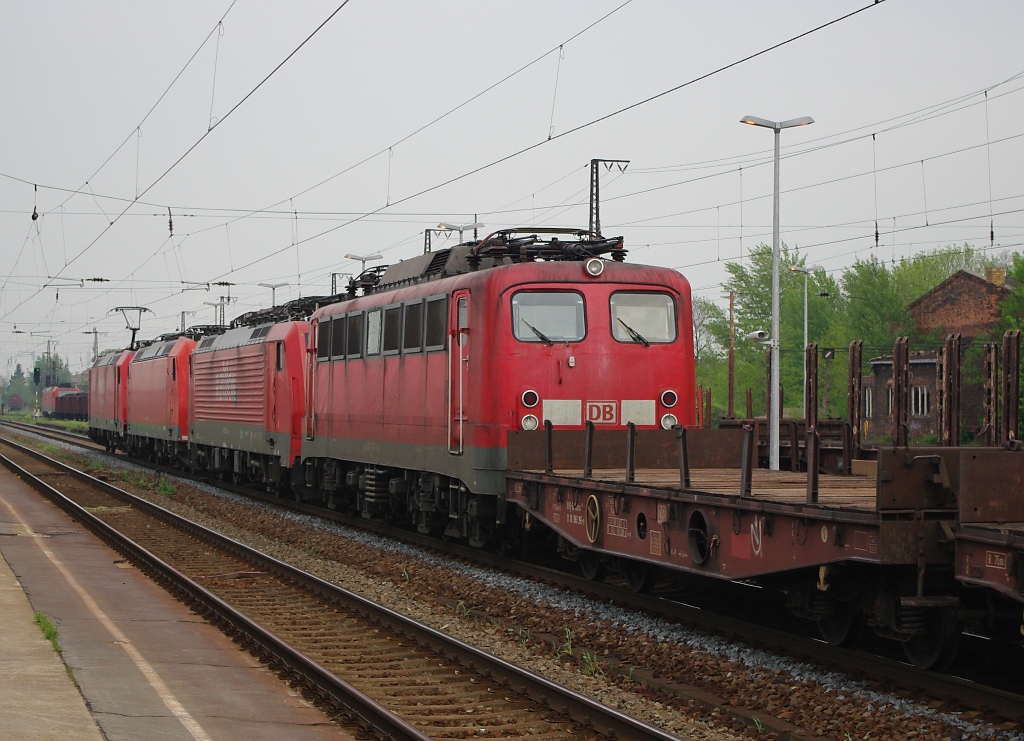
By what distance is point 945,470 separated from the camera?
26.1 feet

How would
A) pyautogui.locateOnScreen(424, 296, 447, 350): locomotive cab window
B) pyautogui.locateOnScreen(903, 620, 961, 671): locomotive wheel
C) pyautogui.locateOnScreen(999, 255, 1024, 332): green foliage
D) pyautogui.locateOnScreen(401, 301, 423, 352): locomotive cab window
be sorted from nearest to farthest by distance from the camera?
pyautogui.locateOnScreen(903, 620, 961, 671): locomotive wheel
pyautogui.locateOnScreen(424, 296, 447, 350): locomotive cab window
pyautogui.locateOnScreen(401, 301, 423, 352): locomotive cab window
pyautogui.locateOnScreen(999, 255, 1024, 332): green foliage

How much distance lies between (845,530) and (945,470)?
0.79 metres

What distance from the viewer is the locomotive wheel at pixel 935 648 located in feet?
28.5

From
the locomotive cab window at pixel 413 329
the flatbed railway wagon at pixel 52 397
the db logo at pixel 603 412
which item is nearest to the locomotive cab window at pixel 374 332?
the locomotive cab window at pixel 413 329

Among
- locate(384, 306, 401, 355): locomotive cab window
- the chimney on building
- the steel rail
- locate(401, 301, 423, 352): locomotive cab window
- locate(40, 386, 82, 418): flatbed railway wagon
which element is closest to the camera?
the steel rail

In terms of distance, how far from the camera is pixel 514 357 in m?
14.6

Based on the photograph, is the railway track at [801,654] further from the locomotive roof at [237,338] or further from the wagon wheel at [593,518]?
the locomotive roof at [237,338]

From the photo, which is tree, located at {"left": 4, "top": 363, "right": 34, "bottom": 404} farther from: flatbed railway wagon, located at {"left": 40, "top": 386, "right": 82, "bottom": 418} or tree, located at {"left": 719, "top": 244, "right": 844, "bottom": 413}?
tree, located at {"left": 719, "top": 244, "right": 844, "bottom": 413}

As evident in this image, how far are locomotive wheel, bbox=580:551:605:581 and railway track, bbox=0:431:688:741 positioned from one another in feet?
8.96

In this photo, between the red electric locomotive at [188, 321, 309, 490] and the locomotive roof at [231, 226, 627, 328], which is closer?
the locomotive roof at [231, 226, 627, 328]

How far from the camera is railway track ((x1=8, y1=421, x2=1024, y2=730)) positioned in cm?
809

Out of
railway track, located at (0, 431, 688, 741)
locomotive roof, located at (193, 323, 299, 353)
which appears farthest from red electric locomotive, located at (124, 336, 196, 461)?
railway track, located at (0, 431, 688, 741)

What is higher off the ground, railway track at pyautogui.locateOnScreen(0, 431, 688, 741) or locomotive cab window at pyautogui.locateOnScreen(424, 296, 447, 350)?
locomotive cab window at pyautogui.locateOnScreen(424, 296, 447, 350)

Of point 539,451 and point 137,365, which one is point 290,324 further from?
point 137,365
